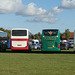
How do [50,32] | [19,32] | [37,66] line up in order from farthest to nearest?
1. [19,32]
2. [50,32]
3. [37,66]

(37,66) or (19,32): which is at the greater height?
(19,32)

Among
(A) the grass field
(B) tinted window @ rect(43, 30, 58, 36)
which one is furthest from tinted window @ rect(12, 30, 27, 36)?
(A) the grass field

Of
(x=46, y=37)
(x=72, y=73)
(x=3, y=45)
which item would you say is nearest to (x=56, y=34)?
(x=46, y=37)

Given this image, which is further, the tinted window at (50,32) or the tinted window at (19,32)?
the tinted window at (19,32)

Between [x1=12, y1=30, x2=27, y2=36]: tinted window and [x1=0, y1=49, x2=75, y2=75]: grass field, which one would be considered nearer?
[x1=0, y1=49, x2=75, y2=75]: grass field

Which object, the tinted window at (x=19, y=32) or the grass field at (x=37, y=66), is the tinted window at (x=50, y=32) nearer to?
the tinted window at (x=19, y=32)

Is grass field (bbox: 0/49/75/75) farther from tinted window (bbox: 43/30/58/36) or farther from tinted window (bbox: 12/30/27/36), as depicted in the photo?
tinted window (bbox: 12/30/27/36)

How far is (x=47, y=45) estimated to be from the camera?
32.8 m

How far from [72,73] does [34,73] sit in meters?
1.59

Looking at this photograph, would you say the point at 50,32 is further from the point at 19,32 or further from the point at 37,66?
the point at 37,66

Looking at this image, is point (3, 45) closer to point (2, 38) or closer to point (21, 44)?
point (2, 38)

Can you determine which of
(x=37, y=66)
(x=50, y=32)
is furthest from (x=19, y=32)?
(x=37, y=66)

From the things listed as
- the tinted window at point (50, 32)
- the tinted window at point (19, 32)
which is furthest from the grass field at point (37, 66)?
the tinted window at point (19, 32)

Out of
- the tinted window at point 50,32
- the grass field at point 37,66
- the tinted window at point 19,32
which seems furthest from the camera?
the tinted window at point 19,32
